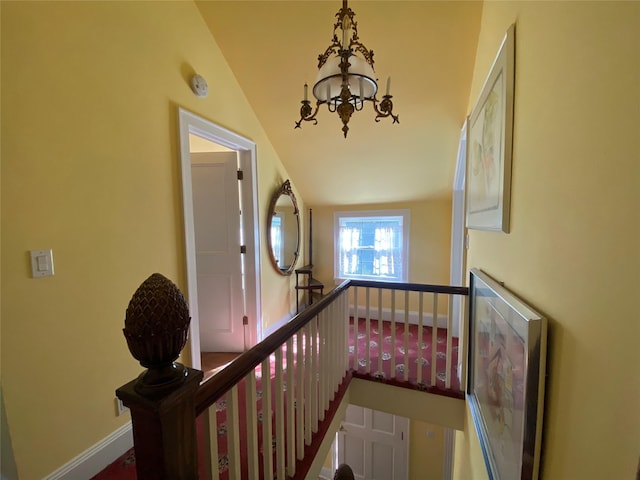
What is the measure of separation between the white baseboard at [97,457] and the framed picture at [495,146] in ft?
7.23

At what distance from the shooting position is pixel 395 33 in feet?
6.13

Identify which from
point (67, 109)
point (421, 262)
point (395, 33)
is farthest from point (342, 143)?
point (67, 109)

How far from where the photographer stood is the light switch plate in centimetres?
120

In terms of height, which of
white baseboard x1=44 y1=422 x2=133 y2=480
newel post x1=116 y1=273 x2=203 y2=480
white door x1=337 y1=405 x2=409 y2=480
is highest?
newel post x1=116 y1=273 x2=203 y2=480

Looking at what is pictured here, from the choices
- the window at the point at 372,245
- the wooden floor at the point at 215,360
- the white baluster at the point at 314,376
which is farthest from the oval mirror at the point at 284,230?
the white baluster at the point at 314,376

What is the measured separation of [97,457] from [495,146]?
96.6 inches

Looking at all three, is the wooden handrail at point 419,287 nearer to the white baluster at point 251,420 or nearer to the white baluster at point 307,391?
the white baluster at point 307,391

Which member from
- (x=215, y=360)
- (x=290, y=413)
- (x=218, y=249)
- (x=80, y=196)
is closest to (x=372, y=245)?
(x=218, y=249)

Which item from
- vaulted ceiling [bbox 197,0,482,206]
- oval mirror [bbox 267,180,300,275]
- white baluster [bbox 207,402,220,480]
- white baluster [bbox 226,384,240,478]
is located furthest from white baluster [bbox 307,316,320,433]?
vaulted ceiling [bbox 197,0,482,206]

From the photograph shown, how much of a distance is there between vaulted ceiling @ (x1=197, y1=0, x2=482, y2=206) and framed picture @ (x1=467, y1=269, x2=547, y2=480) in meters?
1.52

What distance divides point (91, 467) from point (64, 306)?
84 centimetres

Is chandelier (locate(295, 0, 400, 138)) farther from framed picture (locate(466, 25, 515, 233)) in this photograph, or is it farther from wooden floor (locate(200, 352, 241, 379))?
wooden floor (locate(200, 352, 241, 379))

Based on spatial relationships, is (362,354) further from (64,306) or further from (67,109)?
(67,109)

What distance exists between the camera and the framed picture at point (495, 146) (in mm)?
1030
